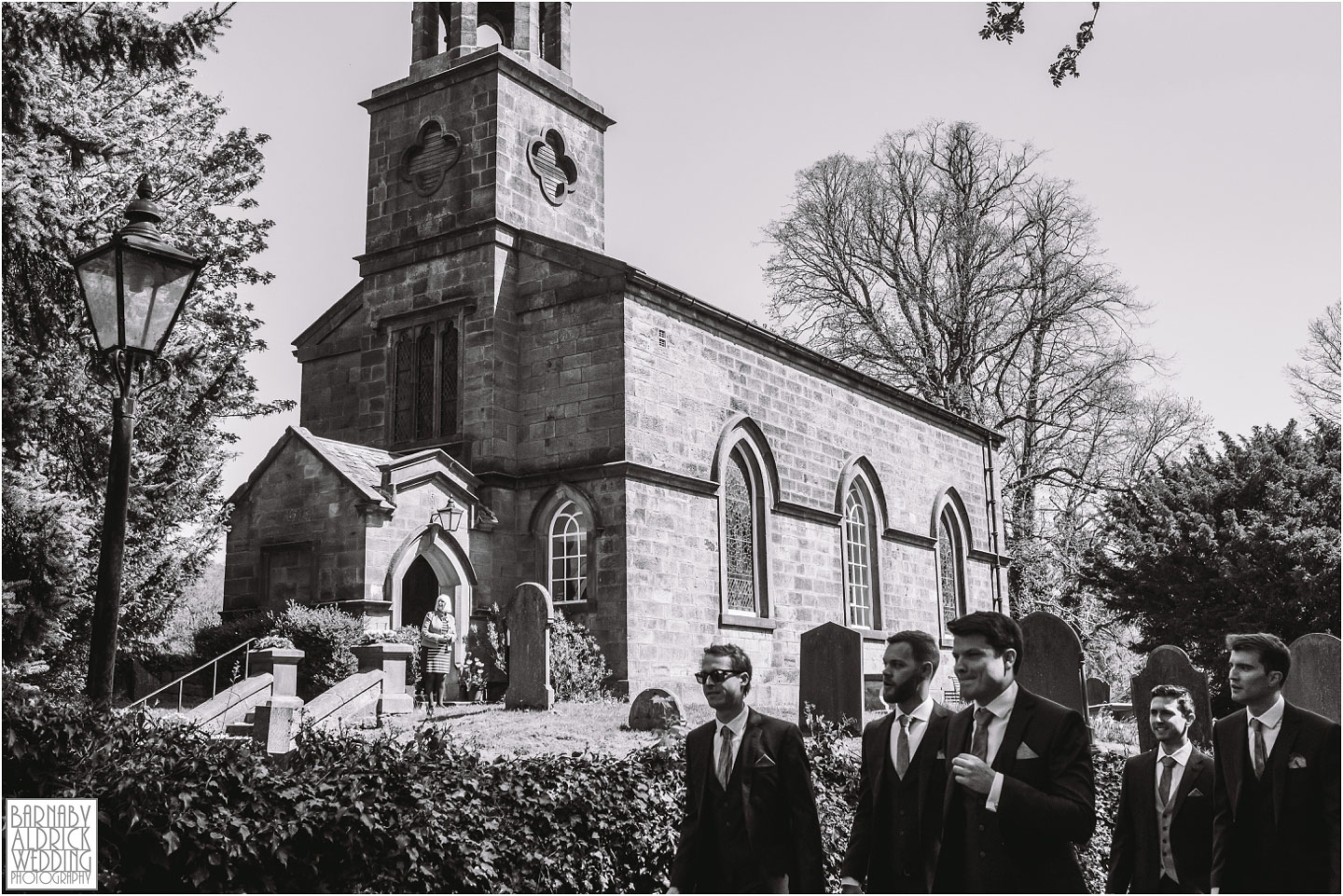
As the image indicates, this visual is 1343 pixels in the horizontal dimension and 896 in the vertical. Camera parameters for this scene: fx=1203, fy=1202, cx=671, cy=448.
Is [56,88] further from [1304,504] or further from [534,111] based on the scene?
[1304,504]

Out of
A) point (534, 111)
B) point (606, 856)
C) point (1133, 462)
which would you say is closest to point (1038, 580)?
point (1133, 462)

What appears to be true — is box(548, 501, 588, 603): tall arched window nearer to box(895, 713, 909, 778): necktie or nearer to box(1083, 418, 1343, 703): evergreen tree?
box(1083, 418, 1343, 703): evergreen tree

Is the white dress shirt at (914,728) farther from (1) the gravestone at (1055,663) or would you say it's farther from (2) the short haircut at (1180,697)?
(1) the gravestone at (1055,663)

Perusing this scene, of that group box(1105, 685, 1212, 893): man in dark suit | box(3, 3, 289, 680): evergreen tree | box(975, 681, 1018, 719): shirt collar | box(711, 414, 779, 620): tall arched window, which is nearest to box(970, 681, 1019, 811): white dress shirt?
box(975, 681, 1018, 719): shirt collar

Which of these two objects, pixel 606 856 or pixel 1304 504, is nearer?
pixel 606 856

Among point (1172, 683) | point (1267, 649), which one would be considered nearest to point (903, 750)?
point (1267, 649)

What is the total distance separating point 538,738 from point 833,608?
37.6 ft

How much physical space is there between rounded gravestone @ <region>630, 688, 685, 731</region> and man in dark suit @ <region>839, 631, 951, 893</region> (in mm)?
9054

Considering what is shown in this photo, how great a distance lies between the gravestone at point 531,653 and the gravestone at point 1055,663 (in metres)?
6.28

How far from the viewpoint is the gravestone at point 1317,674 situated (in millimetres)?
14281

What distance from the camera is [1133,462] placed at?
3619cm

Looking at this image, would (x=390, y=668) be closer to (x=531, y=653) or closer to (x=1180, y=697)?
(x=531, y=653)

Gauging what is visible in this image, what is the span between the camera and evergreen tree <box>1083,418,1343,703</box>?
2422 cm

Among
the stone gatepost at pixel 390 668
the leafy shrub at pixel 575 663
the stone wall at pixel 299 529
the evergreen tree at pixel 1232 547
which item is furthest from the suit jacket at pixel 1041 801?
the evergreen tree at pixel 1232 547
